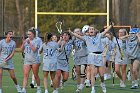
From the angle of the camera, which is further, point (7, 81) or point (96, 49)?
point (7, 81)

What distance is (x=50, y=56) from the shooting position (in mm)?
16859

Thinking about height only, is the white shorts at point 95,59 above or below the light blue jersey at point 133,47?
below

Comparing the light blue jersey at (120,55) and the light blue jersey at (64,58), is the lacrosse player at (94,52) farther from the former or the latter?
the light blue jersey at (120,55)

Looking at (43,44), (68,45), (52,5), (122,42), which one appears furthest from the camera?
(52,5)

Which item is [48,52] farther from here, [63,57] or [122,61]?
[122,61]

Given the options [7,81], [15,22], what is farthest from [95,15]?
[7,81]

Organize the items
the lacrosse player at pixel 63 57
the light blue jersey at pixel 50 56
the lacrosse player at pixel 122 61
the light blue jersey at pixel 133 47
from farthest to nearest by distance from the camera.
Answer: the lacrosse player at pixel 122 61 < the light blue jersey at pixel 133 47 < the lacrosse player at pixel 63 57 < the light blue jersey at pixel 50 56

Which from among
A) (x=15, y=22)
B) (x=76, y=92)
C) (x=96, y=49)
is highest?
(x=15, y=22)

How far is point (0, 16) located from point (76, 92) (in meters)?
26.4

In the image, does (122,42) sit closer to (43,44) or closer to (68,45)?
(68,45)

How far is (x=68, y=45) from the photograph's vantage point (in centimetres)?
1809

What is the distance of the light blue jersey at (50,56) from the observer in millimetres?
16766

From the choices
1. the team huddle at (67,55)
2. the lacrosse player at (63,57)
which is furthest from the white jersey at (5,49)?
the lacrosse player at (63,57)

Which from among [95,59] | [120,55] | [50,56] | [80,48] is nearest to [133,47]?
[120,55]
